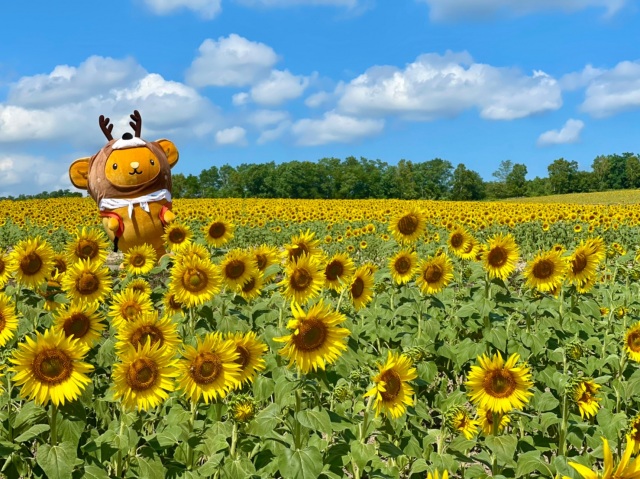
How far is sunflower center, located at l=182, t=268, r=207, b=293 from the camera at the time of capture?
4438 mm

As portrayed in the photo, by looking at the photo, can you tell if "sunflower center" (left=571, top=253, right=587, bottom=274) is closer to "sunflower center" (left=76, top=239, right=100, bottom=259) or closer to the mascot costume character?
"sunflower center" (left=76, top=239, right=100, bottom=259)

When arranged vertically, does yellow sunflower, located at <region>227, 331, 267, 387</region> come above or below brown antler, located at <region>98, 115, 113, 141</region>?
below

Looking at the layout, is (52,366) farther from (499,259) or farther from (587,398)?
(499,259)

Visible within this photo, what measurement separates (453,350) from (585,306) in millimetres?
1825

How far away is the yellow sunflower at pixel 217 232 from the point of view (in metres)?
6.93

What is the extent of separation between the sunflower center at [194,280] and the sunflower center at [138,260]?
2.27 m

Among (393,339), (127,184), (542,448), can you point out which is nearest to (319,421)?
(542,448)

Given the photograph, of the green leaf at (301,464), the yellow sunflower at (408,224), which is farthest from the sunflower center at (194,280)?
the yellow sunflower at (408,224)

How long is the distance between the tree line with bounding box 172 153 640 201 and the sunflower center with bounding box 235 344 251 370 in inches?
2745

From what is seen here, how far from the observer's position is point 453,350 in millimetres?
5191

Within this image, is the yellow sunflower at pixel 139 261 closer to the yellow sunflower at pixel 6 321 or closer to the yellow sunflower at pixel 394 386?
the yellow sunflower at pixel 6 321

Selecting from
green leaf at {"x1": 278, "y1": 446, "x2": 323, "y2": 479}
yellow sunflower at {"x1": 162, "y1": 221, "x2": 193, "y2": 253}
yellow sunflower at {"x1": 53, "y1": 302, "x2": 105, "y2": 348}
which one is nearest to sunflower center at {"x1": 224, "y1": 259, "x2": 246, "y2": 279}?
yellow sunflower at {"x1": 53, "y1": 302, "x2": 105, "y2": 348}

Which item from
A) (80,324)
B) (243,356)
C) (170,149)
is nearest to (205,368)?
(243,356)

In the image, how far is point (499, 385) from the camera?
347cm
